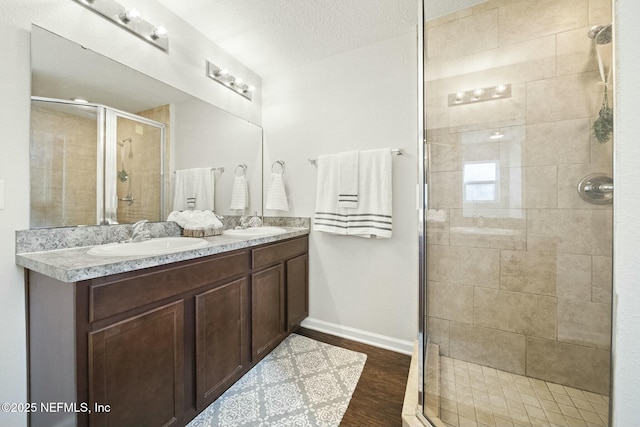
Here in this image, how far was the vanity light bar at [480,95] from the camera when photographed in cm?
146

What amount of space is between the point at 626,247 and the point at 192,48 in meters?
2.32


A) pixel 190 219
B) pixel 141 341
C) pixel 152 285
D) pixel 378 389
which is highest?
pixel 190 219

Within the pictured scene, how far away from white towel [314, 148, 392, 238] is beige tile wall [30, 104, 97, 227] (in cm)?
139

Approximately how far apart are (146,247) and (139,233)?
0.40 ft

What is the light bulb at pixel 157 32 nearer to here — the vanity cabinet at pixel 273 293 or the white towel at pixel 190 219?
the white towel at pixel 190 219

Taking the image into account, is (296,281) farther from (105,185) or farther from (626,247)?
(626,247)

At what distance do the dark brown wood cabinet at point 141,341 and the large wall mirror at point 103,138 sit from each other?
40 centimetres

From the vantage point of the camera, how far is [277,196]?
2.15m

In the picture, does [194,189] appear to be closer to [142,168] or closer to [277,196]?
[142,168]

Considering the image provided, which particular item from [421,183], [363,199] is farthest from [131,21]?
[421,183]

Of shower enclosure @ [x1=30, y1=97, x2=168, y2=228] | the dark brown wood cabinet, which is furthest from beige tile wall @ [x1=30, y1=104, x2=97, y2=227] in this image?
the dark brown wood cabinet

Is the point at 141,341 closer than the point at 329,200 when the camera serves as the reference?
Yes

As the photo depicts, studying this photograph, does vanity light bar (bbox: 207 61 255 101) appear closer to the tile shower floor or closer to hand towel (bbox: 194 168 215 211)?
hand towel (bbox: 194 168 215 211)

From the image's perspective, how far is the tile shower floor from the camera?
1149 mm
